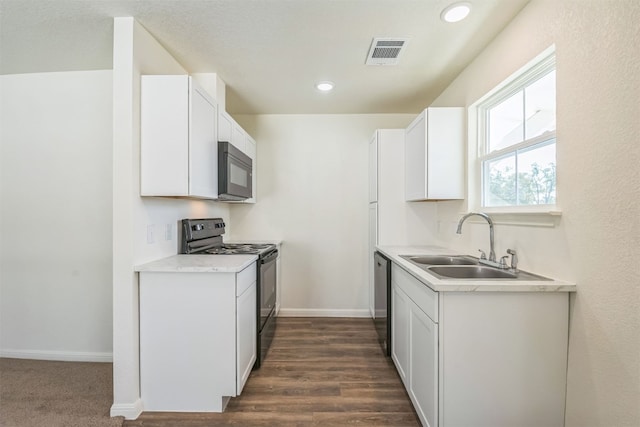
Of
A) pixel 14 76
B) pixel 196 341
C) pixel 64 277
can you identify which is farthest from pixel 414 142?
pixel 14 76

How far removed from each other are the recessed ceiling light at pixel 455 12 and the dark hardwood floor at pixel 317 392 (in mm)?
2480

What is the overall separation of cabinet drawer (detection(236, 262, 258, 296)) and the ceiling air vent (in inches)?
72.5

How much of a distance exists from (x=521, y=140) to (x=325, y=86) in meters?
1.72

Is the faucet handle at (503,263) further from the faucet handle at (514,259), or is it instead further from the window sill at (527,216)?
the window sill at (527,216)

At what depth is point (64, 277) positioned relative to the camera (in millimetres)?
2383

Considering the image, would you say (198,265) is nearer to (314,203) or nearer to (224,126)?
(224,126)

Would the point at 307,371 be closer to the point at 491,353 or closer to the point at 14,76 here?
the point at 491,353

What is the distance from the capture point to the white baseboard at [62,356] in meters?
2.37

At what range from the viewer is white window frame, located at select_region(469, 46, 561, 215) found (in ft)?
5.14

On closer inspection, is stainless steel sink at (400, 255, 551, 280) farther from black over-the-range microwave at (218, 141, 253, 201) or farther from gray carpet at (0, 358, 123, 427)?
gray carpet at (0, 358, 123, 427)

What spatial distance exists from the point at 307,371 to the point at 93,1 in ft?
9.23

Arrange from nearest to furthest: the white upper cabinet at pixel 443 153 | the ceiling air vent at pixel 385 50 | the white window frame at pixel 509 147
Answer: the white window frame at pixel 509 147
the ceiling air vent at pixel 385 50
the white upper cabinet at pixel 443 153

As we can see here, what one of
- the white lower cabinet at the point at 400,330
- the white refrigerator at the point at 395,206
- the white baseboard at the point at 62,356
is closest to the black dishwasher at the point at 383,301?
the white lower cabinet at the point at 400,330

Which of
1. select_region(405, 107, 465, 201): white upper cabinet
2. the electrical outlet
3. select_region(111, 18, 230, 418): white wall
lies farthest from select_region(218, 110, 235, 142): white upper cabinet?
select_region(405, 107, 465, 201): white upper cabinet
